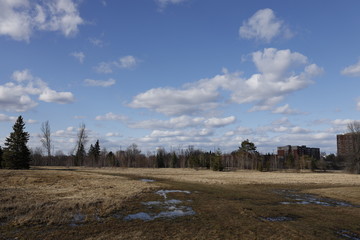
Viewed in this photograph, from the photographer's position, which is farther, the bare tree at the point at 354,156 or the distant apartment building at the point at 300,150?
the distant apartment building at the point at 300,150

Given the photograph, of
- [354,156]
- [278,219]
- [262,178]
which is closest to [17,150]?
[262,178]

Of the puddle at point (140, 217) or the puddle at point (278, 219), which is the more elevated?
the puddle at point (140, 217)

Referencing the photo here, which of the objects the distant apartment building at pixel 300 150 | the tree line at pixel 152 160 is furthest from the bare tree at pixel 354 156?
the distant apartment building at pixel 300 150

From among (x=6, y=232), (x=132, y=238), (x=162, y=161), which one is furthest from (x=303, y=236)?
(x=162, y=161)

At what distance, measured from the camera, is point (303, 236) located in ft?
32.3

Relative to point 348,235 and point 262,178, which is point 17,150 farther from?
point 348,235

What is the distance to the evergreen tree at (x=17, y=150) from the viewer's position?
172 feet

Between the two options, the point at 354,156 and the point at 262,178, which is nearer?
the point at 262,178

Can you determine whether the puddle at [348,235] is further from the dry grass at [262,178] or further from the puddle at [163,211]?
the dry grass at [262,178]

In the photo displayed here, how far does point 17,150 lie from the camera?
53875mm

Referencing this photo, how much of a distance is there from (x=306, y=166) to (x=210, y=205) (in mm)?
95158

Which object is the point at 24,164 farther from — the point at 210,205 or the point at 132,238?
the point at 132,238

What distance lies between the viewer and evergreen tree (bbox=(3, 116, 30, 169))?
52.4m

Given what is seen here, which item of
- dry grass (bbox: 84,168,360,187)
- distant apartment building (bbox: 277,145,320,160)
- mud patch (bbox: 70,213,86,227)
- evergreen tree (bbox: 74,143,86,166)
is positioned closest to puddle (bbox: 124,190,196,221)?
mud patch (bbox: 70,213,86,227)
